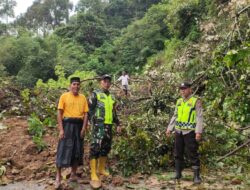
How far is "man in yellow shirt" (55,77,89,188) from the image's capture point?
5574 millimetres

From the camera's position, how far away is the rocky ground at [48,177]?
5.77 m

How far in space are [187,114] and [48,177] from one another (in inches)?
96.4

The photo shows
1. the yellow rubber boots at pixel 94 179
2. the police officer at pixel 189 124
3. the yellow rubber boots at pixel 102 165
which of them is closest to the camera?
the yellow rubber boots at pixel 94 179

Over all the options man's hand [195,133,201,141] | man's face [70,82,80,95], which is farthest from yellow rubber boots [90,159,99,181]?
man's hand [195,133,201,141]

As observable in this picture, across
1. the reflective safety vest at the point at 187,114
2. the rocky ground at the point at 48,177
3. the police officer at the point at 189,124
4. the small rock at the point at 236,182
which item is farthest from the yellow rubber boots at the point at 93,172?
the small rock at the point at 236,182

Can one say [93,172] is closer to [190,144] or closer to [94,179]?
[94,179]

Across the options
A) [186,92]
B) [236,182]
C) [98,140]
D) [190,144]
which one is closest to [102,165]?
[98,140]

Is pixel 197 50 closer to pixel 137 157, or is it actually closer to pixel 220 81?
pixel 220 81

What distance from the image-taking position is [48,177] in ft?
20.4

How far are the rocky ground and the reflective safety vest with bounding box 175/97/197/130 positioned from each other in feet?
2.87

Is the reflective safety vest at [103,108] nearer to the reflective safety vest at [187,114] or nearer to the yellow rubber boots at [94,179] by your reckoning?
the yellow rubber boots at [94,179]

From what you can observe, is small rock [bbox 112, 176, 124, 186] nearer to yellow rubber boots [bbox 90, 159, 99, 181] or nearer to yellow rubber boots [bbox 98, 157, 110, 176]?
yellow rubber boots [bbox 98, 157, 110, 176]

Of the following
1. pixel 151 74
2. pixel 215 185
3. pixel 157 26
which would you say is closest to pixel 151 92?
pixel 151 74

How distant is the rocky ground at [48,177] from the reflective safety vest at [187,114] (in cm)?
88
